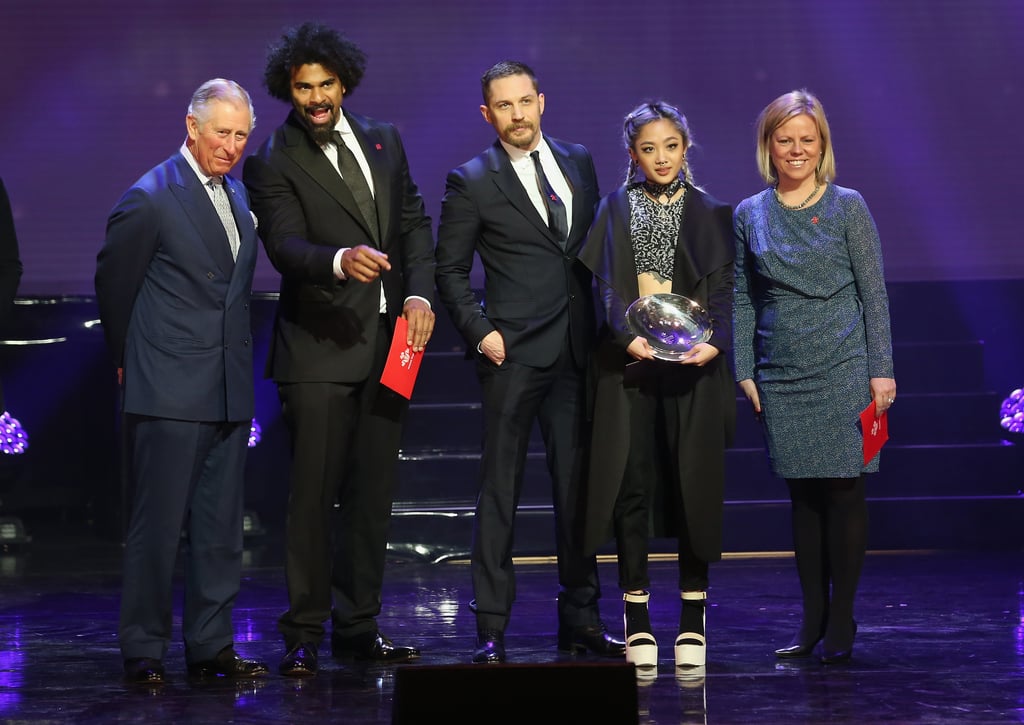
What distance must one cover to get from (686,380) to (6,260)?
167 centimetres

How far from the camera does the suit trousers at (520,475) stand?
3.20 metres

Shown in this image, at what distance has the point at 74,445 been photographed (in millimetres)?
5688

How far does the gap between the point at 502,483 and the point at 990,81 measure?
147 inches

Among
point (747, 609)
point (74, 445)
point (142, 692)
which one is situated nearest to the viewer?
point (142, 692)

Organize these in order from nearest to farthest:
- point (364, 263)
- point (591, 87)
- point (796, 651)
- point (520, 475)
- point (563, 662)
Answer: point (563, 662) → point (364, 263) → point (796, 651) → point (520, 475) → point (591, 87)

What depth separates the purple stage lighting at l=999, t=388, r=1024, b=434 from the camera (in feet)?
17.0

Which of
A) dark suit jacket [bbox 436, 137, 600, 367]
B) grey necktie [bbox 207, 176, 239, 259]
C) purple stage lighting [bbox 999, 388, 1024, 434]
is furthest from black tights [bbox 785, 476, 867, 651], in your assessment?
purple stage lighting [bbox 999, 388, 1024, 434]

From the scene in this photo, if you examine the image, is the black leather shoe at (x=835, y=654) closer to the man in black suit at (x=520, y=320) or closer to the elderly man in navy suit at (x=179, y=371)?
the man in black suit at (x=520, y=320)

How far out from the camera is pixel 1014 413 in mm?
5219

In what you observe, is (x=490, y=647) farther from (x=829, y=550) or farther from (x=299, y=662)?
(x=829, y=550)

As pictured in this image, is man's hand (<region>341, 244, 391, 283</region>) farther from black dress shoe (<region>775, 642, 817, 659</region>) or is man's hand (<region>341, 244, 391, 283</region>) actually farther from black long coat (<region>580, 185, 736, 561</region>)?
black dress shoe (<region>775, 642, 817, 659</region>)

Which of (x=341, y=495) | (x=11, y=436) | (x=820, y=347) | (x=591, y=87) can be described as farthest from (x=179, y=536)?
(x=591, y=87)

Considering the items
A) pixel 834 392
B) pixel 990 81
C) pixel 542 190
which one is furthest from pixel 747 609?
pixel 990 81

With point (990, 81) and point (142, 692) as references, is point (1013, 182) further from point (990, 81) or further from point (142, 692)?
point (142, 692)
